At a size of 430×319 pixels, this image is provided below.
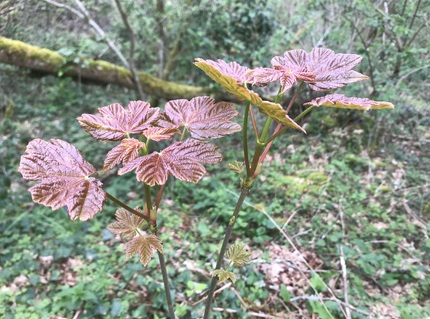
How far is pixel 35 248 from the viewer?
301 cm

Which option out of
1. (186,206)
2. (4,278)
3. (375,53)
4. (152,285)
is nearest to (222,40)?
(375,53)

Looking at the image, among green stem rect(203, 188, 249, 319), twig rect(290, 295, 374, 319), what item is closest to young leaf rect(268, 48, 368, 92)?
Result: green stem rect(203, 188, 249, 319)

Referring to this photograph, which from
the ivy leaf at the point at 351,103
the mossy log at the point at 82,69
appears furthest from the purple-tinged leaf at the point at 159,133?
the mossy log at the point at 82,69

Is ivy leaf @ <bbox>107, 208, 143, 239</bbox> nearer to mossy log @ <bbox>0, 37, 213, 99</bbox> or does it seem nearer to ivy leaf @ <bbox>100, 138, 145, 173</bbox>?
ivy leaf @ <bbox>100, 138, 145, 173</bbox>

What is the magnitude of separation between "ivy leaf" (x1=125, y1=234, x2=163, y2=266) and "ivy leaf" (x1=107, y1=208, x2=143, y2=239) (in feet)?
0.15

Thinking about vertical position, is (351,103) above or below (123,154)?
above

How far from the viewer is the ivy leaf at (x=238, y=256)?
107 cm

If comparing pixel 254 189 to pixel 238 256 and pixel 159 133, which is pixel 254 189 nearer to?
pixel 238 256

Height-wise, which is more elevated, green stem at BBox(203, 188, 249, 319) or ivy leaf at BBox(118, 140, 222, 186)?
ivy leaf at BBox(118, 140, 222, 186)

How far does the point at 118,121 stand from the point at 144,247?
39cm

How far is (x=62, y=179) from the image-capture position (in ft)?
2.67

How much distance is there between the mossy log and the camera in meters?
3.38

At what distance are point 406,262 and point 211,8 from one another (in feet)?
13.2

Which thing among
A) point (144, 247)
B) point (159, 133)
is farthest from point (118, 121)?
point (144, 247)
